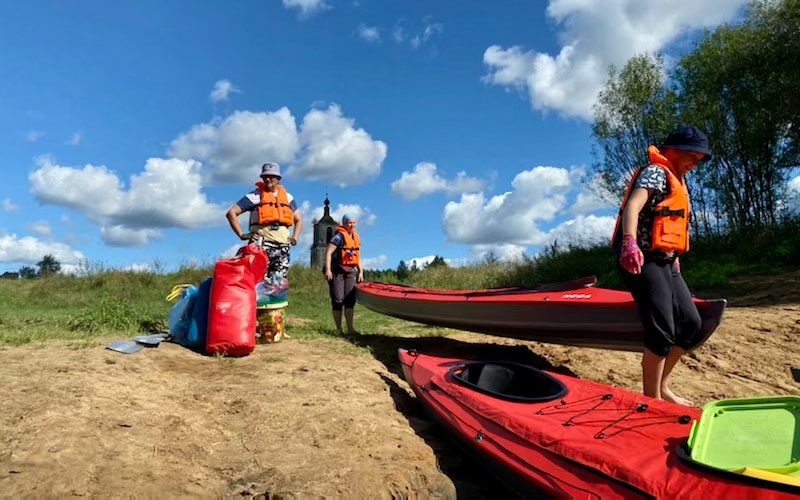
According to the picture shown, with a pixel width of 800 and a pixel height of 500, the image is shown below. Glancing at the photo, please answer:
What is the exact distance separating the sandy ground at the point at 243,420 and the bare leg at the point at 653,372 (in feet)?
4.17

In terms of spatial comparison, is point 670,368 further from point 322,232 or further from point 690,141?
point 322,232

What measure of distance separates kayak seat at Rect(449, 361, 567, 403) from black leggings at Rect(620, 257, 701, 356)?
0.75 m

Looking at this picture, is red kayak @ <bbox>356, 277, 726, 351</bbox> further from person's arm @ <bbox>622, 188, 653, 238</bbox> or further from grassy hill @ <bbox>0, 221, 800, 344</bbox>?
grassy hill @ <bbox>0, 221, 800, 344</bbox>

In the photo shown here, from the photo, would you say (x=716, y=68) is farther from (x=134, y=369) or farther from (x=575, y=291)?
(x=134, y=369)

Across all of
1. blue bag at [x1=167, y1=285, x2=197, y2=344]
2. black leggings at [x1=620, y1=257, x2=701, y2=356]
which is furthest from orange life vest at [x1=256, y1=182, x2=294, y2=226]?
black leggings at [x1=620, y1=257, x2=701, y2=356]

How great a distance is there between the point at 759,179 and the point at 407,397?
50.5 feet

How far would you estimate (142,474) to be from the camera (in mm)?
2422

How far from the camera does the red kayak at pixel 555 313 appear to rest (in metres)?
4.05

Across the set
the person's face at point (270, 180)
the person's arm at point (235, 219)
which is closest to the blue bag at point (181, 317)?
the person's arm at point (235, 219)

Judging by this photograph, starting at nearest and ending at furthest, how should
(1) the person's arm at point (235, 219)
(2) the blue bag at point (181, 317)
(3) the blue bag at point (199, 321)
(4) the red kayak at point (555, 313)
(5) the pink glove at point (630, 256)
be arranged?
1. (5) the pink glove at point (630, 256)
2. (4) the red kayak at point (555, 313)
3. (3) the blue bag at point (199, 321)
4. (2) the blue bag at point (181, 317)
5. (1) the person's arm at point (235, 219)

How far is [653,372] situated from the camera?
129 inches

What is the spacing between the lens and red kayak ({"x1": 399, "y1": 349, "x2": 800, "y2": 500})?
1.97 m

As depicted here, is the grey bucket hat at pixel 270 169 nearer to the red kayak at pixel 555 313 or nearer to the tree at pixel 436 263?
the red kayak at pixel 555 313

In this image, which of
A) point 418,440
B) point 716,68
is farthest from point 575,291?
point 716,68
